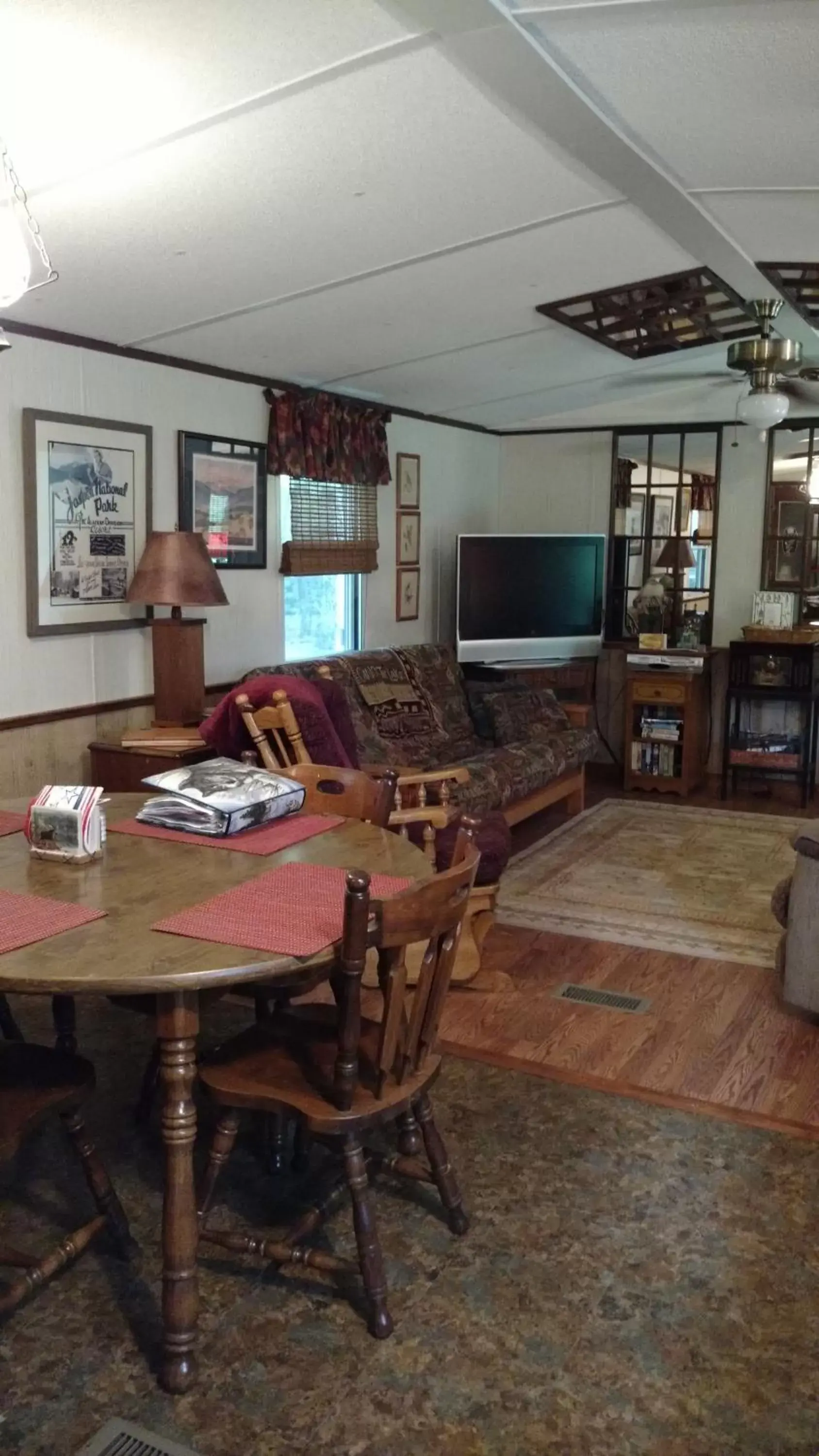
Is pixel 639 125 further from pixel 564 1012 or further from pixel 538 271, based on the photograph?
pixel 564 1012

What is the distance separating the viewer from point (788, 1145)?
270 cm

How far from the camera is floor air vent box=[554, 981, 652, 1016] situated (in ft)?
11.5

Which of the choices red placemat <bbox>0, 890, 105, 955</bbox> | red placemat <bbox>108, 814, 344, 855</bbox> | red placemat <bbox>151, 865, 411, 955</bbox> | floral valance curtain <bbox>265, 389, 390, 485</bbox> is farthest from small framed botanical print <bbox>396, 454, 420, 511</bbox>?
red placemat <bbox>0, 890, 105, 955</bbox>

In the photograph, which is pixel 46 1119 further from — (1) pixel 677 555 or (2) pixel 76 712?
(1) pixel 677 555

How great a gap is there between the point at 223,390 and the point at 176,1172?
11.2 ft

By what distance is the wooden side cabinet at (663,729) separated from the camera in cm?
633

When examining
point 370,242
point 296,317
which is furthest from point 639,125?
point 296,317

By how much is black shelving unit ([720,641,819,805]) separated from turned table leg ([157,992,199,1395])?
4904 mm

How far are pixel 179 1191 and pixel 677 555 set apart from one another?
219 inches

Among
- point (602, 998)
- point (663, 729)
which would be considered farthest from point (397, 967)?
point (663, 729)

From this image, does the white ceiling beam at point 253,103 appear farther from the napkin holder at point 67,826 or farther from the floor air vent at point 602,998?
the floor air vent at point 602,998

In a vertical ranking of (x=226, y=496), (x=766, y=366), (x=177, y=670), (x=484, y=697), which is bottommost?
(x=484, y=697)

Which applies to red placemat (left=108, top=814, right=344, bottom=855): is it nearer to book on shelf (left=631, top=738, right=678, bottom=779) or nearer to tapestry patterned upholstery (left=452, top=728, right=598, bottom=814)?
tapestry patterned upholstery (left=452, top=728, right=598, bottom=814)

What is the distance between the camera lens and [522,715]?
5.80 meters
